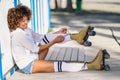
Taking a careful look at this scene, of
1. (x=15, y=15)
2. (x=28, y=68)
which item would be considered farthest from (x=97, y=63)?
(x=15, y=15)

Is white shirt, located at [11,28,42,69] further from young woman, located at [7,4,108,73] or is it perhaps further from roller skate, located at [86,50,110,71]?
roller skate, located at [86,50,110,71]

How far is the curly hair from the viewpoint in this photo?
5598 mm

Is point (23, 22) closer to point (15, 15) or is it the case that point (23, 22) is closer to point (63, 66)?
point (15, 15)

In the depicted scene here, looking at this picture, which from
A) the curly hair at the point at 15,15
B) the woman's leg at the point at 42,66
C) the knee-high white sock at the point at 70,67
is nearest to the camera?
the curly hair at the point at 15,15

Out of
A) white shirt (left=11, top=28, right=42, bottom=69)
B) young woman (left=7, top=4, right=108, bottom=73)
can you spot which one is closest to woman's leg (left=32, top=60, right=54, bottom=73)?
young woman (left=7, top=4, right=108, bottom=73)

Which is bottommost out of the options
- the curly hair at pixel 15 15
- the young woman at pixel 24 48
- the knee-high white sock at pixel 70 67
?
the knee-high white sock at pixel 70 67

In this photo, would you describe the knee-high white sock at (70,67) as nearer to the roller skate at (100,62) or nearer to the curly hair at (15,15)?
the roller skate at (100,62)

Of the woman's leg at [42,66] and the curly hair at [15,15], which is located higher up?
the curly hair at [15,15]

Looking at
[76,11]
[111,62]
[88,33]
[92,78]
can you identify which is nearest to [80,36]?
[88,33]

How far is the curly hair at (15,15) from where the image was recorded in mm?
5598

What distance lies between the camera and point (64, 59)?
6914 mm

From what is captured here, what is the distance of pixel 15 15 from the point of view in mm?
5621

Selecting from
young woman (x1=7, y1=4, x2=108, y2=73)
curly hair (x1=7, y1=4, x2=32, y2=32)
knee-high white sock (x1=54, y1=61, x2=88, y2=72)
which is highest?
curly hair (x1=7, y1=4, x2=32, y2=32)

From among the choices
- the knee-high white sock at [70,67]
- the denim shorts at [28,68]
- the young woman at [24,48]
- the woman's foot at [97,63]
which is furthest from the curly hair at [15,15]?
the woman's foot at [97,63]
